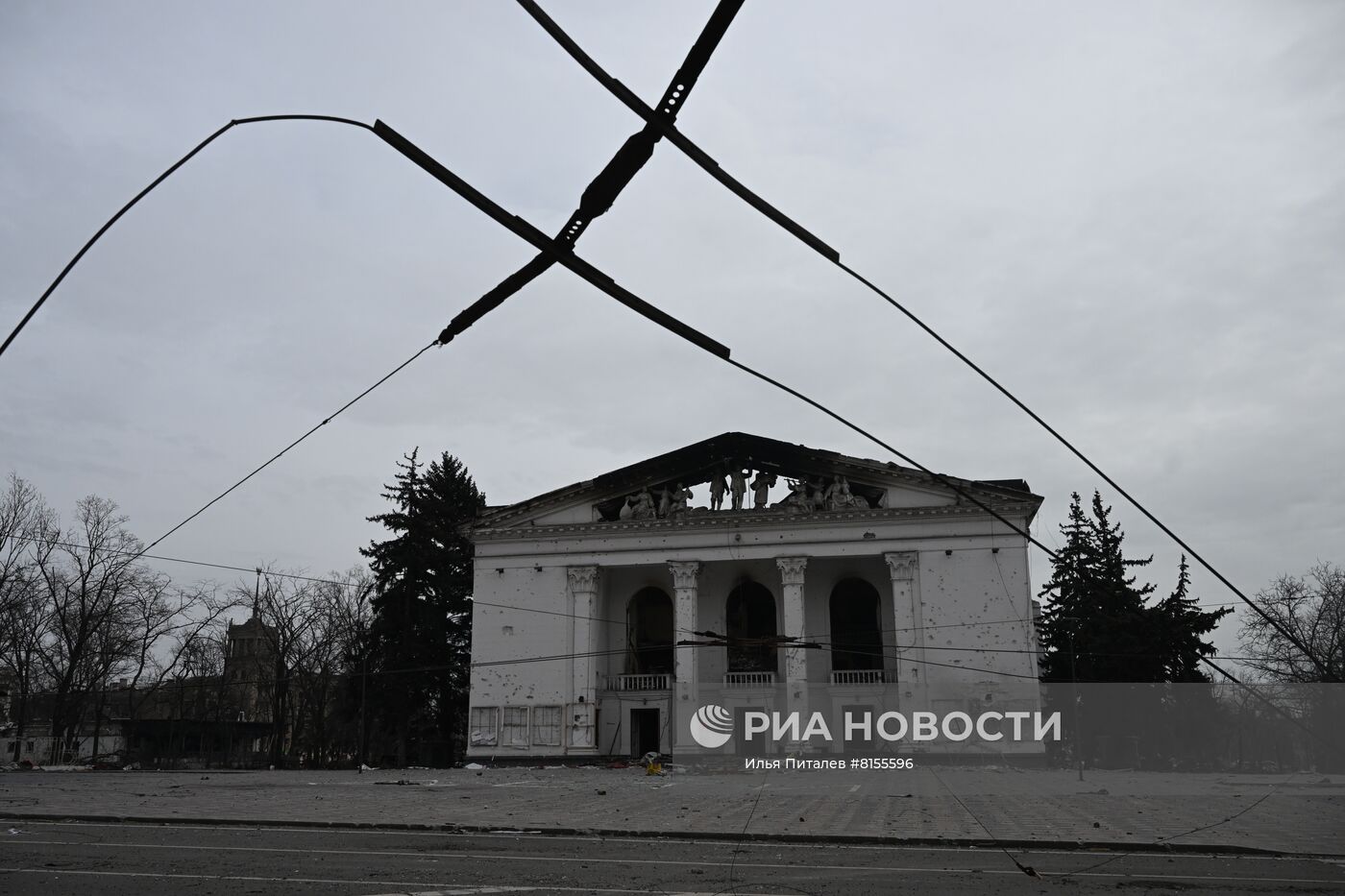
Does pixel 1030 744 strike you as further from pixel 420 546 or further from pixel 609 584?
pixel 420 546

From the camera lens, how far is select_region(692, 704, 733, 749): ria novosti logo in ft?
125

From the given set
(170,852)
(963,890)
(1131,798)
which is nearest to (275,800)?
(170,852)

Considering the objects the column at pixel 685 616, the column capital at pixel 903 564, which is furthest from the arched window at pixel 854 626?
the column at pixel 685 616

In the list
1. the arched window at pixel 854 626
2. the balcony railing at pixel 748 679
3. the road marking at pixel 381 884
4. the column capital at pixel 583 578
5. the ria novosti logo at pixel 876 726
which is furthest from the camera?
the column capital at pixel 583 578

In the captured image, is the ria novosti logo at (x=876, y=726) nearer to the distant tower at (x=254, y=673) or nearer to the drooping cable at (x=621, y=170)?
the distant tower at (x=254, y=673)

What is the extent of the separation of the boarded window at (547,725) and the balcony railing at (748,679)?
6.67 m

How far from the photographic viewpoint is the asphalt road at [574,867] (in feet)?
25.4

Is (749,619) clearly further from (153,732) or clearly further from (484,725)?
(153,732)

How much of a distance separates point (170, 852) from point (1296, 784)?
78.9ft

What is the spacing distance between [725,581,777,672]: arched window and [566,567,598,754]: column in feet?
18.9

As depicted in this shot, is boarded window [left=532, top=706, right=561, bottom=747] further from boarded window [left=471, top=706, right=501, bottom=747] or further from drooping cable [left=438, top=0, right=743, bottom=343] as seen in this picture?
drooping cable [left=438, top=0, right=743, bottom=343]

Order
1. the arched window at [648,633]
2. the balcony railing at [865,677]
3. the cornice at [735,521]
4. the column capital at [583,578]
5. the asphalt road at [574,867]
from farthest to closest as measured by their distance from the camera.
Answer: the arched window at [648,633]
the column capital at [583,578]
the balcony railing at [865,677]
the cornice at [735,521]
the asphalt road at [574,867]

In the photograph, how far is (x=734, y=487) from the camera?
41.4 m

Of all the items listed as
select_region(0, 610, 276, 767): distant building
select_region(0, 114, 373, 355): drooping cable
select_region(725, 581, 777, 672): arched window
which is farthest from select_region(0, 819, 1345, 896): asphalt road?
select_region(0, 610, 276, 767): distant building
